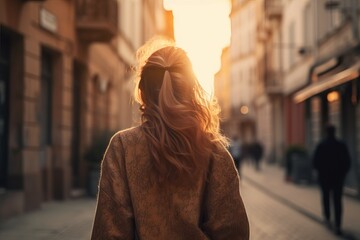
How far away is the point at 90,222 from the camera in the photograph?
10797 millimetres

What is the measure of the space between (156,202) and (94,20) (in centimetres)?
1406

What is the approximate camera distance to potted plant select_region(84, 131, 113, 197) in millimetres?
16047

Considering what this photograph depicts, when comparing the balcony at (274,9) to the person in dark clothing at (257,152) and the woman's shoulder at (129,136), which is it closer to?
the person in dark clothing at (257,152)

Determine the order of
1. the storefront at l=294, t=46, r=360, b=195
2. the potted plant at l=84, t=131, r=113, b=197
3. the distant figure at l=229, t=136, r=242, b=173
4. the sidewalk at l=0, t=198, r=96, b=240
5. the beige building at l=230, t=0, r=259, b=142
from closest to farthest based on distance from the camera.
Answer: the sidewalk at l=0, t=198, r=96, b=240 → the storefront at l=294, t=46, r=360, b=195 → the potted plant at l=84, t=131, r=113, b=197 → the distant figure at l=229, t=136, r=242, b=173 → the beige building at l=230, t=0, r=259, b=142

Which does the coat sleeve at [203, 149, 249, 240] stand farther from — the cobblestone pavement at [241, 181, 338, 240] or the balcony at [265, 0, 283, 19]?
the balcony at [265, 0, 283, 19]

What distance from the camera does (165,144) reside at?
2.58m

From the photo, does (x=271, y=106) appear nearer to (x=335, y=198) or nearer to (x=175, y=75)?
(x=335, y=198)

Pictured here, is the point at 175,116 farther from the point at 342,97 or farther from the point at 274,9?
the point at 274,9

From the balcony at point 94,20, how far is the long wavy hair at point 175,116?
13.7 m

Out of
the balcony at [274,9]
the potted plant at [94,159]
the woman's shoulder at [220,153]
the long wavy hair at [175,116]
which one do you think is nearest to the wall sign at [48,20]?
the potted plant at [94,159]

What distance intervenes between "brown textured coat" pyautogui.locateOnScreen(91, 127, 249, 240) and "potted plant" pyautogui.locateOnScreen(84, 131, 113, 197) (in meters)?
13.4

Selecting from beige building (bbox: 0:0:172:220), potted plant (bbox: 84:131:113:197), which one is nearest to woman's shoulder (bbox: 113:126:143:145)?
beige building (bbox: 0:0:172:220)

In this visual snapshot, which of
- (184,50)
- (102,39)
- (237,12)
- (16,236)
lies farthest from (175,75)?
(237,12)

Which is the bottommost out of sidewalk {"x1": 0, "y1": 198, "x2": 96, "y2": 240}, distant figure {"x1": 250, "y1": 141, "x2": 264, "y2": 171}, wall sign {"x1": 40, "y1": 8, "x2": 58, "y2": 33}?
sidewalk {"x1": 0, "y1": 198, "x2": 96, "y2": 240}
